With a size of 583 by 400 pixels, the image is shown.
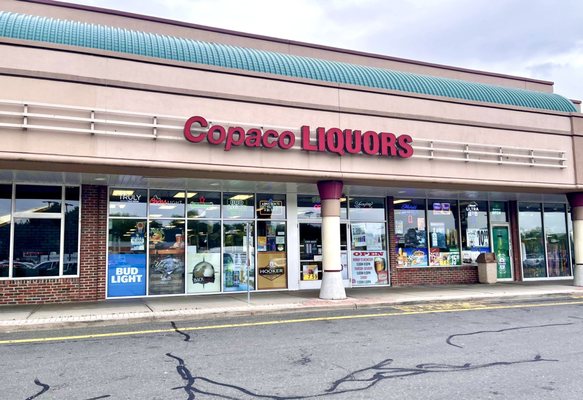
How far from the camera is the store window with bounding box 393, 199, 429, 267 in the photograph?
1809 cm

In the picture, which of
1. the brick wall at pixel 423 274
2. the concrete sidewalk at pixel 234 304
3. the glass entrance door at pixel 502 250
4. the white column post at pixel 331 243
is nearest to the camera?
the concrete sidewalk at pixel 234 304

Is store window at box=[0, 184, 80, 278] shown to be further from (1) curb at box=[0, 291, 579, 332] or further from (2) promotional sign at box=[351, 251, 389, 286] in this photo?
(2) promotional sign at box=[351, 251, 389, 286]

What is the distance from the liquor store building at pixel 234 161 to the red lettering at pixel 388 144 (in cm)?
6

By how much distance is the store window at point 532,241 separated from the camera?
20.3m

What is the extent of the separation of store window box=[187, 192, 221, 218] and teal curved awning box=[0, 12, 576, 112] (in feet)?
13.0

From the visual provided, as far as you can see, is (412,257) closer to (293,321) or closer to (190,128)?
(293,321)

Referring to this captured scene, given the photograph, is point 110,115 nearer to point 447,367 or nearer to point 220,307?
point 220,307

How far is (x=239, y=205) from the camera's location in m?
16.0

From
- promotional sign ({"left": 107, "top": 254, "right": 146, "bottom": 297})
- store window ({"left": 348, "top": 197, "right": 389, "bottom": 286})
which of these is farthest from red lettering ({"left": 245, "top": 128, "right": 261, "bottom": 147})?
store window ({"left": 348, "top": 197, "right": 389, "bottom": 286})

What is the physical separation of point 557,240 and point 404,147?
1075cm

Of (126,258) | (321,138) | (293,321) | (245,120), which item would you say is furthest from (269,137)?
(126,258)

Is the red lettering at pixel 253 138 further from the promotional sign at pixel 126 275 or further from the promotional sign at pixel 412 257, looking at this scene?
the promotional sign at pixel 412 257

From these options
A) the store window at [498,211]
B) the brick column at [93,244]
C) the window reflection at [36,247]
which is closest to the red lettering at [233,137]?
the brick column at [93,244]

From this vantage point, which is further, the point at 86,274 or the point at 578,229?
the point at 578,229
